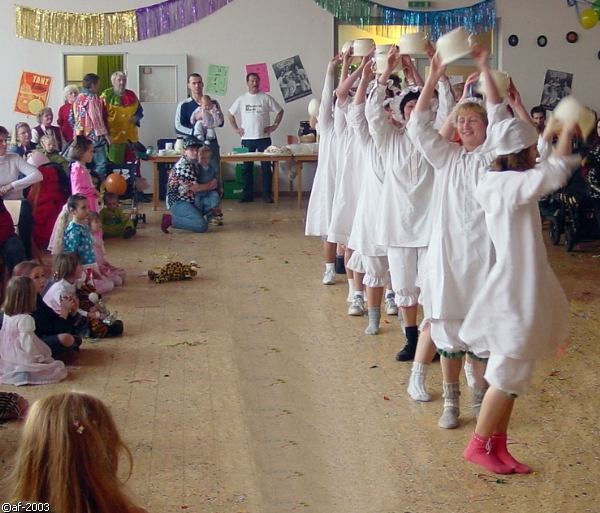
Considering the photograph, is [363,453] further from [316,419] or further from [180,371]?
[180,371]

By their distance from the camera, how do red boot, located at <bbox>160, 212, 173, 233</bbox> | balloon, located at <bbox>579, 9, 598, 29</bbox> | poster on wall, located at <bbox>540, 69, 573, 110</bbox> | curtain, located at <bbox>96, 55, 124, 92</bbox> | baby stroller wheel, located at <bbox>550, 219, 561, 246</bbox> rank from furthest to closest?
poster on wall, located at <bbox>540, 69, 573, 110</bbox>
curtain, located at <bbox>96, 55, 124, 92</bbox>
balloon, located at <bbox>579, 9, 598, 29</bbox>
red boot, located at <bbox>160, 212, 173, 233</bbox>
baby stroller wheel, located at <bbox>550, 219, 561, 246</bbox>

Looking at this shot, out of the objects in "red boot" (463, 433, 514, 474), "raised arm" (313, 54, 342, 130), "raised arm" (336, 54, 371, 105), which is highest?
"raised arm" (336, 54, 371, 105)

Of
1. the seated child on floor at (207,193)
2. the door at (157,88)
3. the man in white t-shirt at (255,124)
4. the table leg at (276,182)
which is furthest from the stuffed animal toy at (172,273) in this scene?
the door at (157,88)

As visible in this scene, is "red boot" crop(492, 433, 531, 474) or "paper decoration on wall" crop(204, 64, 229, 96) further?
"paper decoration on wall" crop(204, 64, 229, 96)

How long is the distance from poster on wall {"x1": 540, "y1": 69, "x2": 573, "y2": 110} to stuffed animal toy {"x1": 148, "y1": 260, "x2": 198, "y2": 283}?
855 cm

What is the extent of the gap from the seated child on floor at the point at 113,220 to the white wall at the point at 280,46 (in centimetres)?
453

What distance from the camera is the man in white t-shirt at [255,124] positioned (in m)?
14.2

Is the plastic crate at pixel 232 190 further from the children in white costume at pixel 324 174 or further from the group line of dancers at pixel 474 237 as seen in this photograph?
the group line of dancers at pixel 474 237

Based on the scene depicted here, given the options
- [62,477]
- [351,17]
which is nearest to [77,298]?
[62,477]

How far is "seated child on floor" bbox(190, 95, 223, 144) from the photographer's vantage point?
13000 mm

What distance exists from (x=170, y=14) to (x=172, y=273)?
24.0 ft

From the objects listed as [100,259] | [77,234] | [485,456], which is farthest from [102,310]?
[485,456]

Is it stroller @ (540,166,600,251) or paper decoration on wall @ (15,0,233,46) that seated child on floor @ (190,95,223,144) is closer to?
paper decoration on wall @ (15,0,233,46)

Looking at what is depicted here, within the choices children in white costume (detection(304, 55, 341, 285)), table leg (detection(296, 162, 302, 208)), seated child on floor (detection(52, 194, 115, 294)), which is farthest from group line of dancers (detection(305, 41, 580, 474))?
table leg (detection(296, 162, 302, 208))
